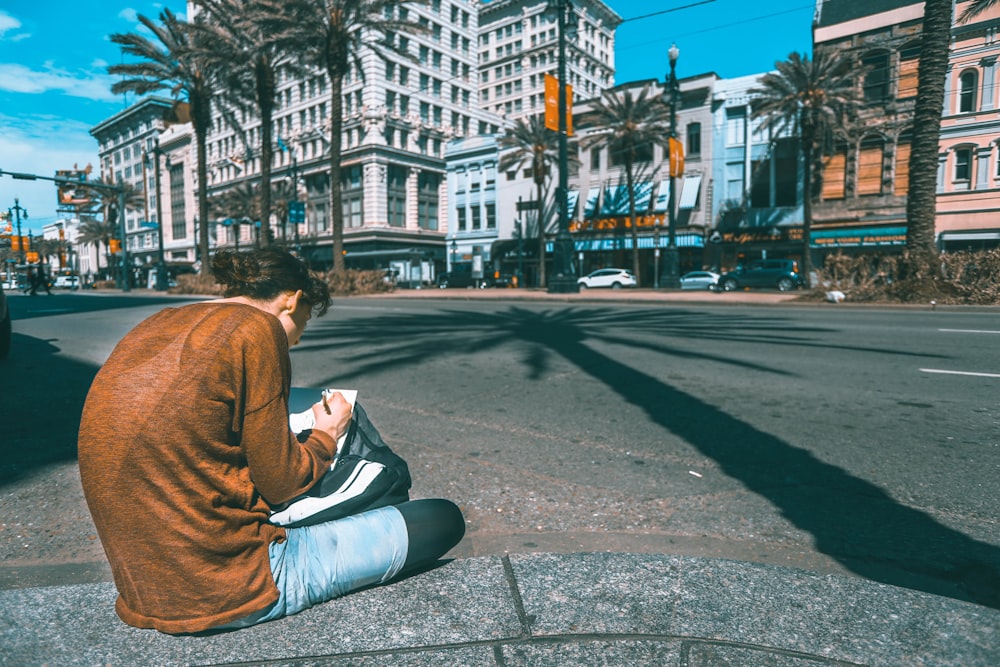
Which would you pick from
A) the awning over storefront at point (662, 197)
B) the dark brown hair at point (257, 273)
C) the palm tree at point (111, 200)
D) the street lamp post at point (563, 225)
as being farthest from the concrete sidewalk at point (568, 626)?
the palm tree at point (111, 200)

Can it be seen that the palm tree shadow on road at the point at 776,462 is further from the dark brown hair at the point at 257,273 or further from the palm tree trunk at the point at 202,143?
the palm tree trunk at the point at 202,143

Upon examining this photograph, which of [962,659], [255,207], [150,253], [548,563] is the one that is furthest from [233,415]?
[150,253]

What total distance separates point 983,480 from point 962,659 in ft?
6.28

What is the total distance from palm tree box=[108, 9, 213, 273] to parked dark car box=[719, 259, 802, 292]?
26526 millimetres

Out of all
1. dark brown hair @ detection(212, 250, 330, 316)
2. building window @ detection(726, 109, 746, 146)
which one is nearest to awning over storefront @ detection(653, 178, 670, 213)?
building window @ detection(726, 109, 746, 146)

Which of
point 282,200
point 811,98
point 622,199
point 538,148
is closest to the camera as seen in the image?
point 811,98

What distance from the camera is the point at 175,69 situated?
30.6m

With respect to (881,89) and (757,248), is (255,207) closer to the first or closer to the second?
(757,248)

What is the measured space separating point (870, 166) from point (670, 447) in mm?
35039

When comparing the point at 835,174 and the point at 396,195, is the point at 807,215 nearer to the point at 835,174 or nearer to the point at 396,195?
the point at 835,174

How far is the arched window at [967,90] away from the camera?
28531mm

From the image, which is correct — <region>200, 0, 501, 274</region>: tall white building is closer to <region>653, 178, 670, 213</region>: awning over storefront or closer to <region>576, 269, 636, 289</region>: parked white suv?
<region>576, 269, 636, 289</region>: parked white suv

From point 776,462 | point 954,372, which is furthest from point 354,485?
point 954,372

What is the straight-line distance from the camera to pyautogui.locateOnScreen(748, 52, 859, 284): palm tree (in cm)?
2936
